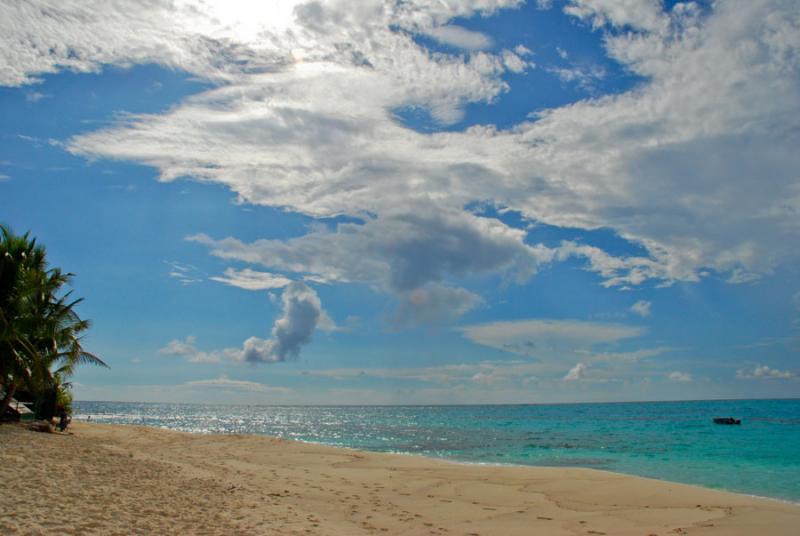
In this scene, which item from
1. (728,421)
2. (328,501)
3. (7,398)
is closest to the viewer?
(328,501)

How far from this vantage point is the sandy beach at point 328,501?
964 cm

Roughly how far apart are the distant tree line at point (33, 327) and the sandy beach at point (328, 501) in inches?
120

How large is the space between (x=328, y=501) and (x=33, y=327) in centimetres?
1860

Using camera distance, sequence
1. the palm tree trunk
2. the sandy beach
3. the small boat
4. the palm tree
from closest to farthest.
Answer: the sandy beach
the palm tree
the palm tree trunk
the small boat

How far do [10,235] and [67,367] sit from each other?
745 cm

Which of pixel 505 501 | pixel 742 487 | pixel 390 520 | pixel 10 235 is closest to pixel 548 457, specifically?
pixel 742 487

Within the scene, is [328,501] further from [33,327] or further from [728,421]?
[728,421]

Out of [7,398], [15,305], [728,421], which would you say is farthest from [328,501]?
[728,421]

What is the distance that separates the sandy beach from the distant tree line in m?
3.06

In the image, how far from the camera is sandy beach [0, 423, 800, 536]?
31.6 ft

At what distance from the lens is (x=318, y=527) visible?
10.5m

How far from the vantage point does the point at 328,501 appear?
13898mm

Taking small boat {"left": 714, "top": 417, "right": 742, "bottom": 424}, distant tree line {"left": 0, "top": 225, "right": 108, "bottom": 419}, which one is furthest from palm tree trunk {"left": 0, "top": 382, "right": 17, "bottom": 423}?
small boat {"left": 714, "top": 417, "right": 742, "bottom": 424}

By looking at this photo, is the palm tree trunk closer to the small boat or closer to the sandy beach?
the sandy beach
